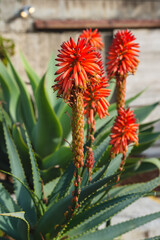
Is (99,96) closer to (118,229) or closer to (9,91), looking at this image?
(118,229)

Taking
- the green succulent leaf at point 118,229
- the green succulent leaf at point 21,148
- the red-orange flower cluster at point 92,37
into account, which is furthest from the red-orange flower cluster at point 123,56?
the green succulent leaf at point 21,148

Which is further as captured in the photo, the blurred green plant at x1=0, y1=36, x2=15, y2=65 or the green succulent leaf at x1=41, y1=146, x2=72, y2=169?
the blurred green plant at x1=0, y1=36, x2=15, y2=65

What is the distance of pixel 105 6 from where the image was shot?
4629 millimetres

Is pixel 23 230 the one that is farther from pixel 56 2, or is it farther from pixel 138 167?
pixel 56 2

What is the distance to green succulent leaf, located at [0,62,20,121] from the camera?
2633 mm

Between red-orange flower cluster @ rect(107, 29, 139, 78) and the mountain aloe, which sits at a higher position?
red-orange flower cluster @ rect(107, 29, 139, 78)

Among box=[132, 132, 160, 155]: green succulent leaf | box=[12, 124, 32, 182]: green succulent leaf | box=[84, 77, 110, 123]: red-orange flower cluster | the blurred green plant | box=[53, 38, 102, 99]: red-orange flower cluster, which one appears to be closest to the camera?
box=[53, 38, 102, 99]: red-orange flower cluster

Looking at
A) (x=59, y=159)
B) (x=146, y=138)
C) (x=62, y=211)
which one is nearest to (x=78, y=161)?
(x=62, y=211)

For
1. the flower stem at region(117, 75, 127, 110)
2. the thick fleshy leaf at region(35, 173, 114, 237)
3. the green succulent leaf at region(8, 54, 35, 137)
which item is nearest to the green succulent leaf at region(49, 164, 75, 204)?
the thick fleshy leaf at region(35, 173, 114, 237)

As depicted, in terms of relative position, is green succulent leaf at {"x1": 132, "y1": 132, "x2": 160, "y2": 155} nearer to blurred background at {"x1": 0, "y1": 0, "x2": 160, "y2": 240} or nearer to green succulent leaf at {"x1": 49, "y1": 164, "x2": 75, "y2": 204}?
green succulent leaf at {"x1": 49, "y1": 164, "x2": 75, "y2": 204}

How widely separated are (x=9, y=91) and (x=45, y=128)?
645 millimetres

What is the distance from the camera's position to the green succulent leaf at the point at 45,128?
6.81 feet

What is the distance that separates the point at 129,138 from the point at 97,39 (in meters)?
0.60

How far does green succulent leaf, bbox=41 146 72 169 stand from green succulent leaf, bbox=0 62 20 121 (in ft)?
2.01
